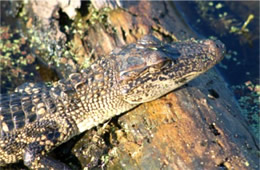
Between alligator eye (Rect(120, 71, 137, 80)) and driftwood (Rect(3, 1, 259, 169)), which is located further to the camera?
alligator eye (Rect(120, 71, 137, 80))

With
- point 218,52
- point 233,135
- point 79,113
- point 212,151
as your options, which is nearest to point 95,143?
point 79,113

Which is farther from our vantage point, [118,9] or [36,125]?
[118,9]

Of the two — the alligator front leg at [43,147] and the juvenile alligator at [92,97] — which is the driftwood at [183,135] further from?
the alligator front leg at [43,147]

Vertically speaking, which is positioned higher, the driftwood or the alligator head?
the alligator head

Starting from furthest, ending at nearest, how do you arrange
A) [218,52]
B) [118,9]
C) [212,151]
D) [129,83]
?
[118,9] < [218,52] < [129,83] < [212,151]

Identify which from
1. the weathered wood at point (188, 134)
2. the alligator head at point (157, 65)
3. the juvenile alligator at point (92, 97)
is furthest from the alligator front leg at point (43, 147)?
the alligator head at point (157, 65)

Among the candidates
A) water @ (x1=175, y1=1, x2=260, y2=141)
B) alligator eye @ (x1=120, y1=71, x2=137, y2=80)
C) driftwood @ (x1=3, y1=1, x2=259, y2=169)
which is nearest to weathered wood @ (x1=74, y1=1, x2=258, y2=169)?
driftwood @ (x1=3, y1=1, x2=259, y2=169)

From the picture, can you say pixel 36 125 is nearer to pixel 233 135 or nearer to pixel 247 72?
pixel 233 135

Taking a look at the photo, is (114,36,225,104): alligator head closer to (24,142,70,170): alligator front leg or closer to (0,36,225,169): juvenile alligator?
(0,36,225,169): juvenile alligator
